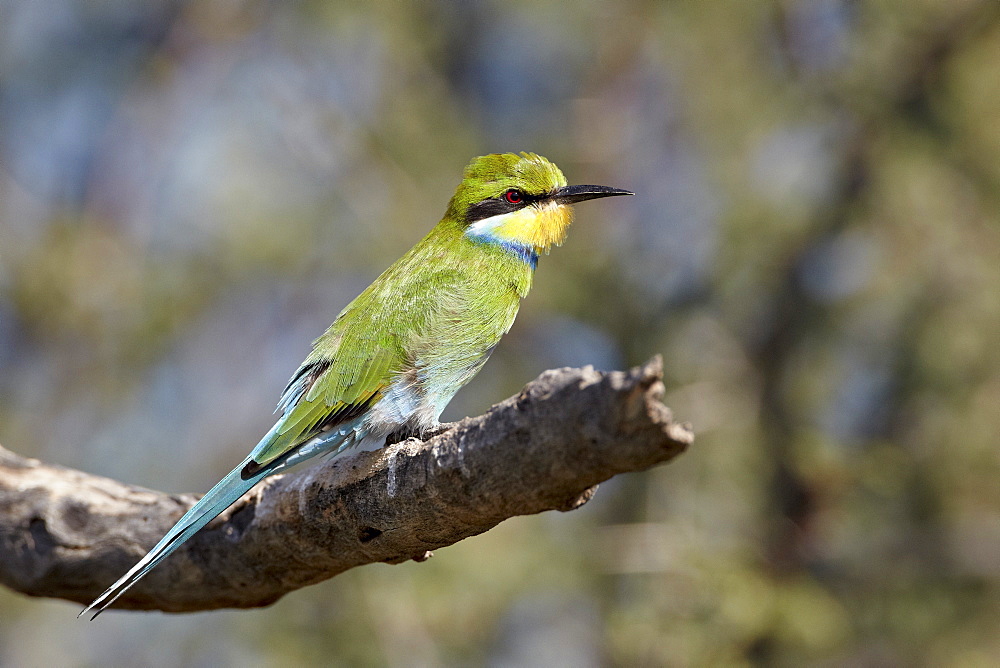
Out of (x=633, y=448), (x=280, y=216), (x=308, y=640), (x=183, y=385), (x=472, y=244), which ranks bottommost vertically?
(x=308, y=640)

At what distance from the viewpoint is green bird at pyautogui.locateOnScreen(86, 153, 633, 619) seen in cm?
267

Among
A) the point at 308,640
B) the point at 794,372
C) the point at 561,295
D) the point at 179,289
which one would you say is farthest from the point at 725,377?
the point at 179,289

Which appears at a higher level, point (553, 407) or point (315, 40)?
point (315, 40)

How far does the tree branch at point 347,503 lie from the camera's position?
166 cm

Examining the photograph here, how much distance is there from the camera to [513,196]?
11.2 feet

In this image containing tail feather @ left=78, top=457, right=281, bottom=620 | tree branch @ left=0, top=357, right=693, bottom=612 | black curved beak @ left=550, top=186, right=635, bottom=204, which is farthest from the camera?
black curved beak @ left=550, top=186, right=635, bottom=204

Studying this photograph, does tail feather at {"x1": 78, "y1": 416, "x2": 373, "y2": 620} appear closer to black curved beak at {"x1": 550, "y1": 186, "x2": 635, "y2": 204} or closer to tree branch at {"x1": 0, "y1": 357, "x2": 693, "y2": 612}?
tree branch at {"x1": 0, "y1": 357, "x2": 693, "y2": 612}

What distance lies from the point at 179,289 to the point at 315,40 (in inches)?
88.9

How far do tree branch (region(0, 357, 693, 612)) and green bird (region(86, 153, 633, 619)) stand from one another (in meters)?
0.13

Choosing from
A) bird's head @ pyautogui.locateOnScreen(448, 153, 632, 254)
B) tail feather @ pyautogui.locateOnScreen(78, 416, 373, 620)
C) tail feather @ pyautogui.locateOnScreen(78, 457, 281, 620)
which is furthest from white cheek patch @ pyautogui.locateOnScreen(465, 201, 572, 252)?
tail feather @ pyautogui.locateOnScreen(78, 457, 281, 620)

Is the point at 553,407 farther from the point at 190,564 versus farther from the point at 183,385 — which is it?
the point at 183,385

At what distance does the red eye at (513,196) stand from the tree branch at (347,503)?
1296mm

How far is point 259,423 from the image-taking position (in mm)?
7535

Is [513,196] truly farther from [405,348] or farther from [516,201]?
[405,348]
